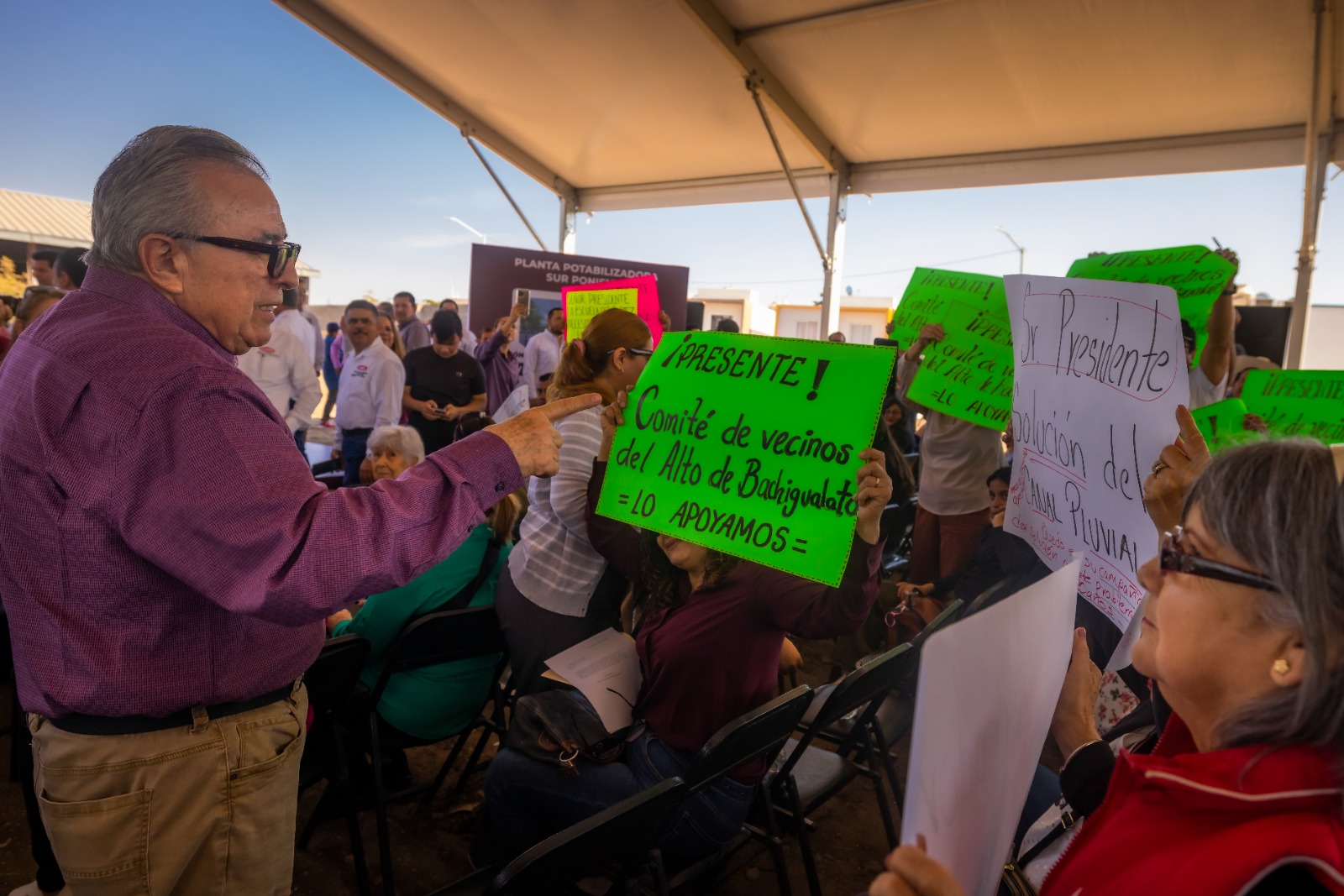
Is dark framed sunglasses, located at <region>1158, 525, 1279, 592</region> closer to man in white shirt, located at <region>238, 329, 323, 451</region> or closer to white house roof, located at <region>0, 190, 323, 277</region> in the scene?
man in white shirt, located at <region>238, 329, 323, 451</region>

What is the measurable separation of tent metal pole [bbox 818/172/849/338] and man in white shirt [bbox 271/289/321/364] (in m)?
6.01

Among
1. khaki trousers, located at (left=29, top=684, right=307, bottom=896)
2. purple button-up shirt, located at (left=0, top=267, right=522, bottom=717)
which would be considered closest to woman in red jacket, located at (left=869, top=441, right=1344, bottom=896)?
purple button-up shirt, located at (left=0, top=267, right=522, bottom=717)

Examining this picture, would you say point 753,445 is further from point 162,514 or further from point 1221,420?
point 1221,420

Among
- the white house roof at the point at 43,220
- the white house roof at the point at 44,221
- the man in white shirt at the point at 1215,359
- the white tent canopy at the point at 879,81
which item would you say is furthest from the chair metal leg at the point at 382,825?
the white house roof at the point at 43,220

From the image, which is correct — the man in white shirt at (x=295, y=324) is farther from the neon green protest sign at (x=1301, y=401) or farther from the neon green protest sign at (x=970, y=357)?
the neon green protest sign at (x=1301, y=401)

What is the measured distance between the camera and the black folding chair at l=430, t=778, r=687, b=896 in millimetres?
1427

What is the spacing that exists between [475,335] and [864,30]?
4610 millimetres

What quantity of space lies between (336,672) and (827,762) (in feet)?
5.34

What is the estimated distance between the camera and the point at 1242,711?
32.6 inches

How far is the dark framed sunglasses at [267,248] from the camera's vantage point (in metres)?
1.22

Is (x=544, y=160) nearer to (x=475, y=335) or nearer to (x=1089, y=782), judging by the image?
(x=475, y=335)

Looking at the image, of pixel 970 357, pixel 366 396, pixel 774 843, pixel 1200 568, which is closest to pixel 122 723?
pixel 1200 568

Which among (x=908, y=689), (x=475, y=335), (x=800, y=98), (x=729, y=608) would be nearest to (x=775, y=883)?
(x=908, y=689)

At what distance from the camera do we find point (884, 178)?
9.97m
